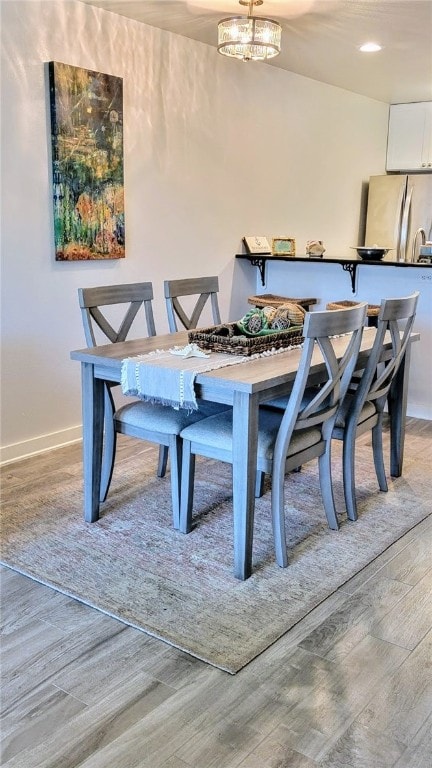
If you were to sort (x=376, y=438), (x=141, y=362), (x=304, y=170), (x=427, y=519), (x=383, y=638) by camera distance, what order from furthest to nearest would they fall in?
1. (x=304, y=170)
2. (x=376, y=438)
3. (x=427, y=519)
4. (x=141, y=362)
5. (x=383, y=638)

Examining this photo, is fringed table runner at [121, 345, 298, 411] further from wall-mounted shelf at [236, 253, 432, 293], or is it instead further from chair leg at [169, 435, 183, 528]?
wall-mounted shelf at [236, 253, 432, 293]

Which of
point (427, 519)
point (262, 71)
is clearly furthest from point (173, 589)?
point (262, 71)

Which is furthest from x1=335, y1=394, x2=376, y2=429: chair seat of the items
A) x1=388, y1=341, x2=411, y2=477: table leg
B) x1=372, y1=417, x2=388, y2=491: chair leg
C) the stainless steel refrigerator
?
the stainless steel refrigerator

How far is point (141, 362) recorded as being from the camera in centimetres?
251

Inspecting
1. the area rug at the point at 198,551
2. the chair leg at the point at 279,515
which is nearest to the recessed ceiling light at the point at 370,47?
the area rug at the point at 198,551

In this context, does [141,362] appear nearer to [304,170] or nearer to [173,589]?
[173,589]

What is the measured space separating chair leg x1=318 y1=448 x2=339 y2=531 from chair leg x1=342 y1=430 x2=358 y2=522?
11 cm

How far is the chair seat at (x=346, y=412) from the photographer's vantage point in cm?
291

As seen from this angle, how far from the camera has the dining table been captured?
229 cm

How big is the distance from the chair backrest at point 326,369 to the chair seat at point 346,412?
17 cm

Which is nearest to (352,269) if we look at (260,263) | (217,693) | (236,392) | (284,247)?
(284,247)

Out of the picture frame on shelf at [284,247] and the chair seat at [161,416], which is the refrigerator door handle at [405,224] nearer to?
the picture frame on shelf at [284,247]

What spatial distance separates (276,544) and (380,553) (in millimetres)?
449

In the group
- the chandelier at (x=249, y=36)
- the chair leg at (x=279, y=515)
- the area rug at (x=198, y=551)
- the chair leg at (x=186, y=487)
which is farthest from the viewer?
the chandelier at (x=249, y=36)
